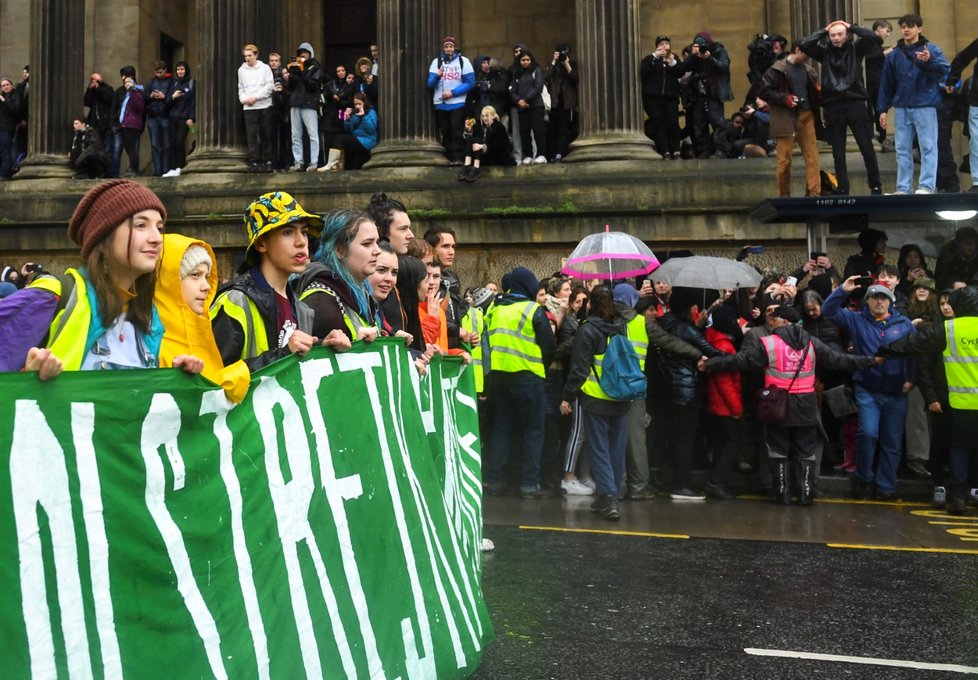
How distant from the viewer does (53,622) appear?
9.45ft

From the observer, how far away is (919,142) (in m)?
13.2

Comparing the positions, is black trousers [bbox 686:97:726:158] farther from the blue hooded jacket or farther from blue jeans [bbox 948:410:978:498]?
blue jeans [bbox 948:410:978:498]

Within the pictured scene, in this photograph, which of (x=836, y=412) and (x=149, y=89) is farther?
(x=149, y=89)

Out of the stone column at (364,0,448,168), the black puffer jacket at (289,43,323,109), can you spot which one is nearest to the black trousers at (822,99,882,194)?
the stone column at (364,0,448,168)

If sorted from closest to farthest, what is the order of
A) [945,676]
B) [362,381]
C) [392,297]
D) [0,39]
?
[362,381] → [945,676] → [392,297] → [0,39]

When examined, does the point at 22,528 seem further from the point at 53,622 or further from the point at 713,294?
the point at 713,294

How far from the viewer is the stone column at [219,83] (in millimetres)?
18062

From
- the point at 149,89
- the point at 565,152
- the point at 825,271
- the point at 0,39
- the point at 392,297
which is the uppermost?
the point at 0,39

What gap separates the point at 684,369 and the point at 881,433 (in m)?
2.03

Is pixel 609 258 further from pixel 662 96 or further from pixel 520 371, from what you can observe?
pixel 662 96

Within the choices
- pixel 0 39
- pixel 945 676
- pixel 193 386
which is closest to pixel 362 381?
pixel 193 386

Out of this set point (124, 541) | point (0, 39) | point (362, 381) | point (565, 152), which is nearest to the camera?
point (124, 541)

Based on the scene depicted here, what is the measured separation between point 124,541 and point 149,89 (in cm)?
1706

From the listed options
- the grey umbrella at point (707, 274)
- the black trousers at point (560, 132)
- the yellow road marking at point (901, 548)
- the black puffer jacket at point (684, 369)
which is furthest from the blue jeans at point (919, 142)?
the yellow road marking at point (901, 548)
